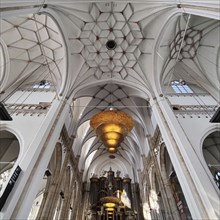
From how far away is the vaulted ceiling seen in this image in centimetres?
902

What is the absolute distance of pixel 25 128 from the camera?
7.54 metres

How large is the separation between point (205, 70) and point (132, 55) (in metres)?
4.54

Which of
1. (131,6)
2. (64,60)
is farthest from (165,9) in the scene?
(64,60)

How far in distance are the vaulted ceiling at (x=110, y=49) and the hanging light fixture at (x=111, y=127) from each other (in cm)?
130

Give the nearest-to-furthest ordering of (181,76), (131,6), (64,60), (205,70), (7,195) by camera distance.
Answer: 1. (7,195)
2. (131,6)
3. (64,60)
4. (205,70)
5. (181,76)

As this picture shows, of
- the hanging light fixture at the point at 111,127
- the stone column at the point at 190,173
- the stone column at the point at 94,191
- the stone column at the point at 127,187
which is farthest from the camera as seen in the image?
the stone column at the point at 127,187

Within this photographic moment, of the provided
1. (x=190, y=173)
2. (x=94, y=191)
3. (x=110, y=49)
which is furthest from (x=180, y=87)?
(x=94, y=191)

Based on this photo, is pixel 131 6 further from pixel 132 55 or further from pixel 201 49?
pixel 201 49

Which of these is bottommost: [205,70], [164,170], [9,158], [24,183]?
[24,183]

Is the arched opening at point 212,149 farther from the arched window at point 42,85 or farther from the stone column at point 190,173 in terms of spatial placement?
the arched window at point 42,85

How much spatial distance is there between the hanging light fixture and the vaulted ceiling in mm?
1300

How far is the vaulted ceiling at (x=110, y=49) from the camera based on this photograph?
9016mm

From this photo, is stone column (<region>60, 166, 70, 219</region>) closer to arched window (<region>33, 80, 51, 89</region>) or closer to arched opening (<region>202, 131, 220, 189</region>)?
arched window (<region>33, 80, 51, 89</region>)

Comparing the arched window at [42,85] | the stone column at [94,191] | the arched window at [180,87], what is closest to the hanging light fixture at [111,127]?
the arched window at [180,87]
